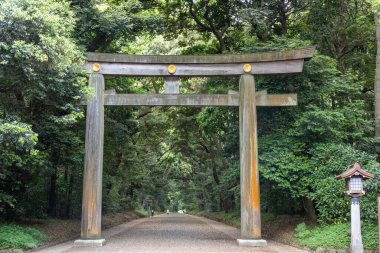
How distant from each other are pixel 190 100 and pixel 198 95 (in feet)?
1.12

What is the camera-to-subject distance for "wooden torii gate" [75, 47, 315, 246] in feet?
46.4

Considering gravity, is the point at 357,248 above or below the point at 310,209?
below

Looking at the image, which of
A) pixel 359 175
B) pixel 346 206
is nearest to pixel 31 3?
pixel 359 175

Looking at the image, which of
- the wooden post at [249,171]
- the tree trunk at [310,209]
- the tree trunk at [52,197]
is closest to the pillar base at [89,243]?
the wooden post at [249,171]

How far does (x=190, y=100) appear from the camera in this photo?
1459 cm

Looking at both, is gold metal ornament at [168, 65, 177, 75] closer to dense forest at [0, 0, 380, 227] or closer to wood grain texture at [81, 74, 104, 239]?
wood grain texture at [81, 74, 104, 239]

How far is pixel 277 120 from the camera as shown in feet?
53.8

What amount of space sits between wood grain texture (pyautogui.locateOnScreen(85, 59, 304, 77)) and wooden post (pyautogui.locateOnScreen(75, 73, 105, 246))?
1.85 feet

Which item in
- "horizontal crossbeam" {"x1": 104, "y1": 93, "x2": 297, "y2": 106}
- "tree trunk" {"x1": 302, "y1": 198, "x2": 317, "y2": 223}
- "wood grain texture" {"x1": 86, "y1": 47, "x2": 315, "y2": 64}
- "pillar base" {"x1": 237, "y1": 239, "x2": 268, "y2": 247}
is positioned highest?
"wood grain texture" {"x1": 86, "y1": 47, "x2": 315, "y2": 64}

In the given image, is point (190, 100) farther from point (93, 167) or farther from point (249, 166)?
point (93, 167)

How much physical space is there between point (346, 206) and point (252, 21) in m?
9.88

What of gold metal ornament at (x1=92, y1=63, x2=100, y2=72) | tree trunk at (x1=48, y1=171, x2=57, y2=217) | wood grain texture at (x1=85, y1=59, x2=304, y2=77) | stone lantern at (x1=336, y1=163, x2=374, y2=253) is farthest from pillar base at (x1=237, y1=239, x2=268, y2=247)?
tree trunk at (x1=48, y1=171, x2=57, y2=217)

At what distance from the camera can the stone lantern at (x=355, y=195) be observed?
11.2 meters

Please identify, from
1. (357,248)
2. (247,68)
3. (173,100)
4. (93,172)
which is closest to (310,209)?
(357,248)
